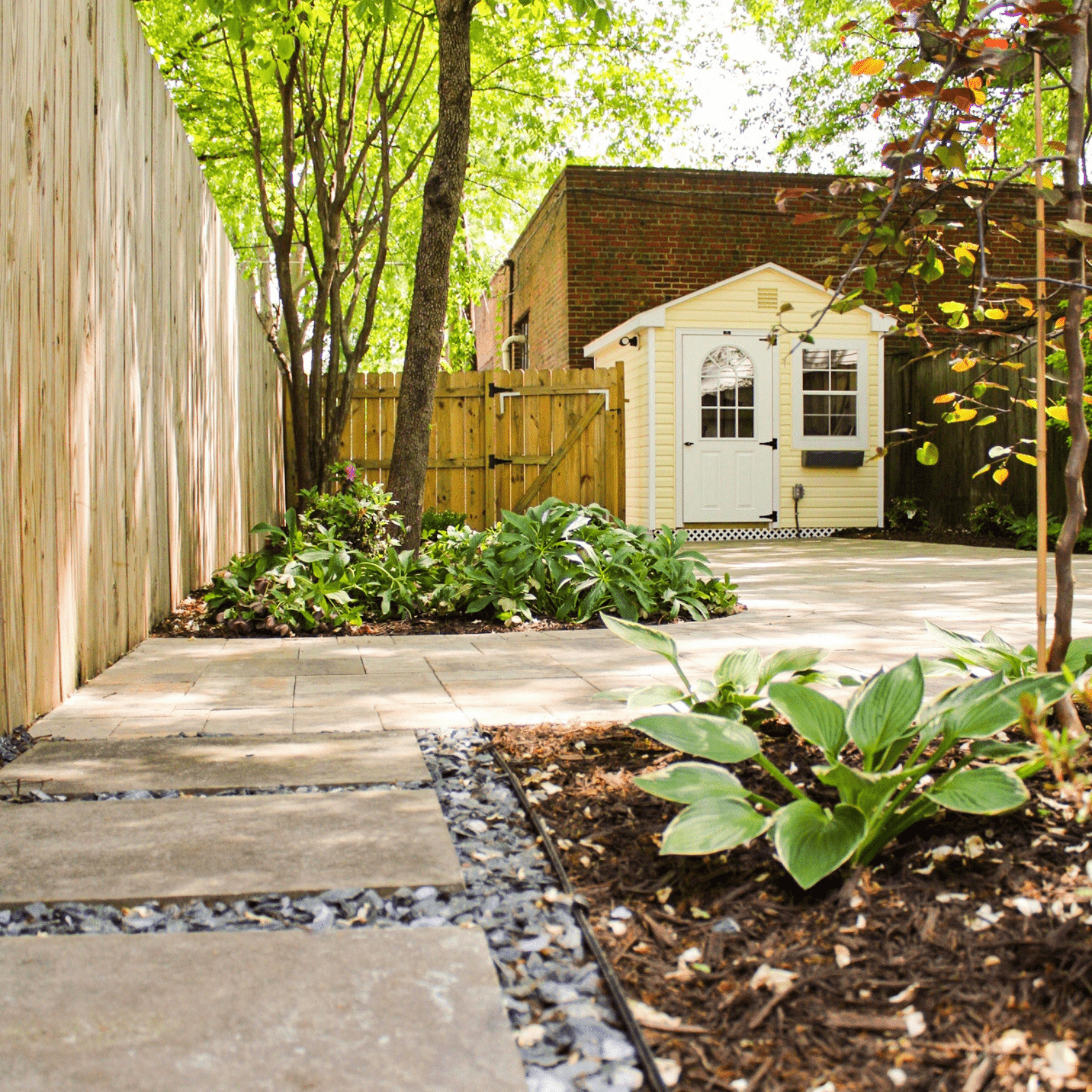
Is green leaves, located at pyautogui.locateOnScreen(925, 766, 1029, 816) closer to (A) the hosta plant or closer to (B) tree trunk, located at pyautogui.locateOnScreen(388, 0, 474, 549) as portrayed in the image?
(A) the hosta plant

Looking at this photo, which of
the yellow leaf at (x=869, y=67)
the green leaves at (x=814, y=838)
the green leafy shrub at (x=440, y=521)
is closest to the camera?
the green leaves at (x=814, y=838)

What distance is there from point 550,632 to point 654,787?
9.83 feet

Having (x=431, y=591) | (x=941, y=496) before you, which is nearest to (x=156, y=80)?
(x=431, y=591)

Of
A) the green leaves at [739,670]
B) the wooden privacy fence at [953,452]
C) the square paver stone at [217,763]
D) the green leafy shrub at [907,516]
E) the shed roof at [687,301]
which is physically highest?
the shed roof at [687,301]

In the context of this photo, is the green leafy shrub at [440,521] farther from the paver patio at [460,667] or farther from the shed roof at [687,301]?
the shed roof at [687,301]

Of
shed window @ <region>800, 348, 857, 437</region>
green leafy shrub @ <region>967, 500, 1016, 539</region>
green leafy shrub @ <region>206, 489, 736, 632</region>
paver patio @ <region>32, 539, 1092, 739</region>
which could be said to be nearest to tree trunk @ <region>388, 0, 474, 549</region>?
green leafy shrub @ <region>206, 489, 736, 632</region>

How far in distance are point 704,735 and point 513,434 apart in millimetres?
8511

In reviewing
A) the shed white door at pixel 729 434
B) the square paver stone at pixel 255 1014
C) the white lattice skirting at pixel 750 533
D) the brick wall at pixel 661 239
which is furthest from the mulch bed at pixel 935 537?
the square paver stone at pixel 255 1014

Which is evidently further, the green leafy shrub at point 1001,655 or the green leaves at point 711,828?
the green leafy shrub at point 1001,655

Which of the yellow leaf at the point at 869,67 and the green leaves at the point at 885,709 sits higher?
the yellow leaf at the point at 869,67

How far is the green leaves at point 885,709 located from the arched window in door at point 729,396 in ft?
35.3

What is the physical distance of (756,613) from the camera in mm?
5375

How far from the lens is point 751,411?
495 inches

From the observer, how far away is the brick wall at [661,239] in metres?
13.2
